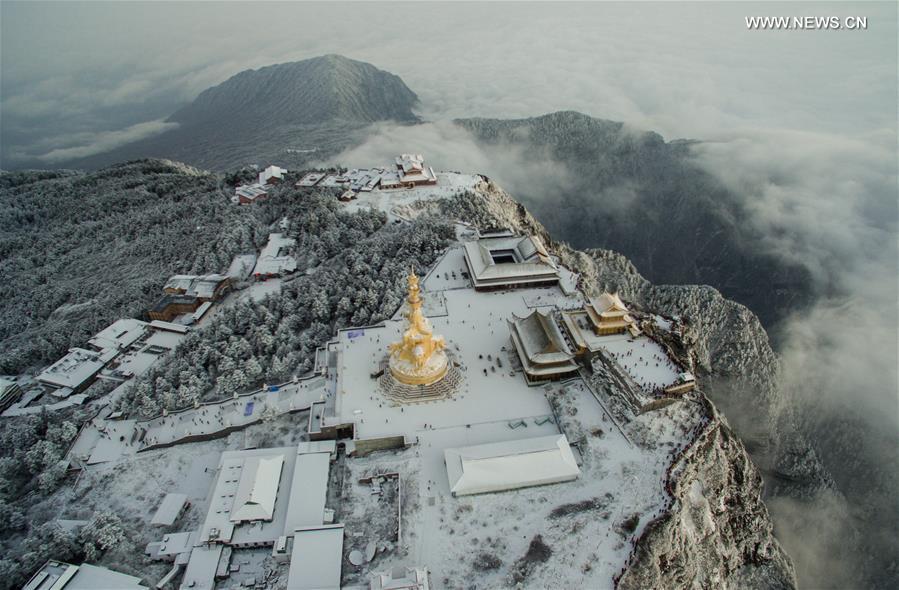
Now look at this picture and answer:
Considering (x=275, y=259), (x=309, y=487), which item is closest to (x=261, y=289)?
(x=275, y=259)

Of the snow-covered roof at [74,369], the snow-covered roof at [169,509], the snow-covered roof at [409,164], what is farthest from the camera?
the snow-covered roof at [409,164]

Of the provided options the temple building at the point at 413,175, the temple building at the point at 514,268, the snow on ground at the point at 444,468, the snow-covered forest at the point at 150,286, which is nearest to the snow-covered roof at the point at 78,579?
the snow-covered forest at the point at 150,286

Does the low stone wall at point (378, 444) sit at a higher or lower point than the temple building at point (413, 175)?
lower

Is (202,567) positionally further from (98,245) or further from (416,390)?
(98,245)

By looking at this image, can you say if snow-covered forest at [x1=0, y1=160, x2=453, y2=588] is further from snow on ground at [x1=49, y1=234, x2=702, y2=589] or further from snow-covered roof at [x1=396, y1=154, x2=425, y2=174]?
snow-covered roof at [x1=396, y1=154, x2=425, y2=174]

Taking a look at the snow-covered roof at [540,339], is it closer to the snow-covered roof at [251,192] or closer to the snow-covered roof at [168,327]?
the snow-covered roof at [168,327]

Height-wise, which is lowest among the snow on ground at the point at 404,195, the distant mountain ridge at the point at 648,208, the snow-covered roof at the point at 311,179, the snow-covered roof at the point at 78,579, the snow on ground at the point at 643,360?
the distant mountain ridge at the point at 648,208

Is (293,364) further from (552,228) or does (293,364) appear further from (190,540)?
(552,228)

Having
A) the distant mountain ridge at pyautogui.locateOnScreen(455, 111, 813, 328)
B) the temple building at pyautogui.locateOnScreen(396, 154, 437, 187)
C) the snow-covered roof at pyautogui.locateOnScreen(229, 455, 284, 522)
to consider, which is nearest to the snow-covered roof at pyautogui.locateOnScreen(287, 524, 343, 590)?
the snow-covered roof at pyautogui.locateOnScreen(229, 455, 284, 522)
